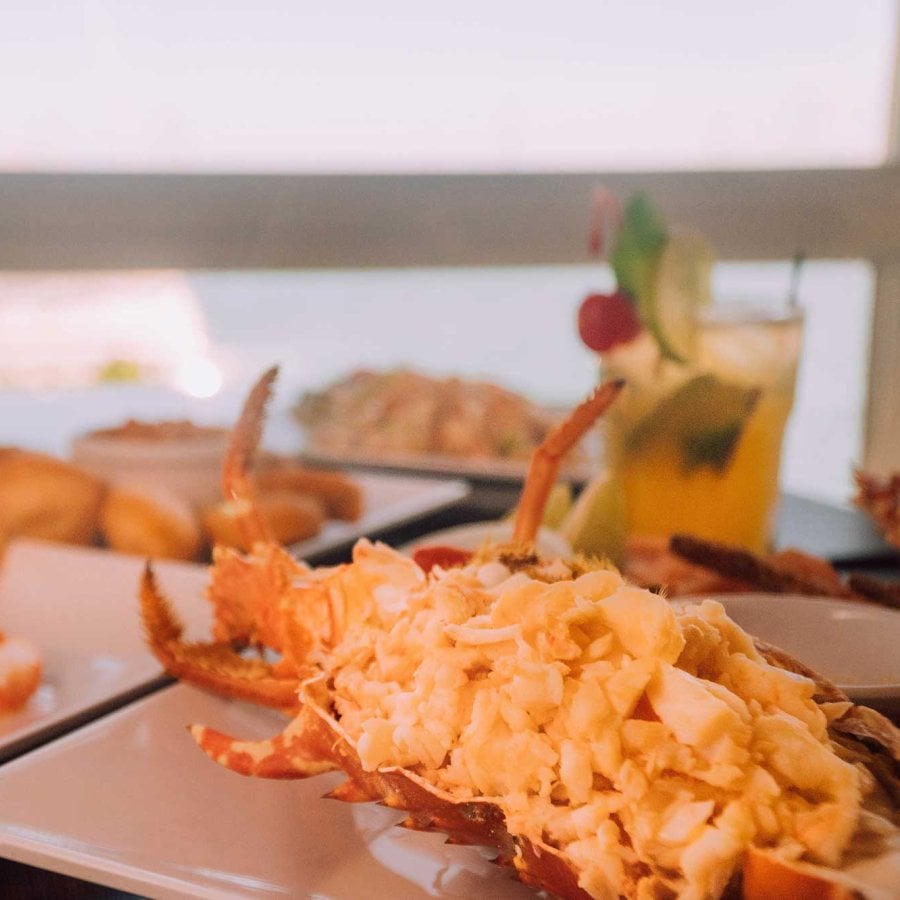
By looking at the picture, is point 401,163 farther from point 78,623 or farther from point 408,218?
point 78,623

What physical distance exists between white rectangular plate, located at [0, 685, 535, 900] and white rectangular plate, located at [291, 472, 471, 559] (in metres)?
0.35

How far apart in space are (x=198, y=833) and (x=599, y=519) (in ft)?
1.39

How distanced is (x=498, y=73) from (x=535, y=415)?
449 millimetres

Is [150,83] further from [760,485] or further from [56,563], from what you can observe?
[760,485]

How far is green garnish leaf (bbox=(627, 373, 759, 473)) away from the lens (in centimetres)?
80

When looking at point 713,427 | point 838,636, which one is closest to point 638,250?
point 713,427

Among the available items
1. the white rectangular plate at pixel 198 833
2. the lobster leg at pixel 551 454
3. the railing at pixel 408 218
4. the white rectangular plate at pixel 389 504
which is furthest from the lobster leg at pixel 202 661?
the railing at pixel 408 218

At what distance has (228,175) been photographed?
105cm

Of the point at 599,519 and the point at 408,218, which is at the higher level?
the point at 408,218

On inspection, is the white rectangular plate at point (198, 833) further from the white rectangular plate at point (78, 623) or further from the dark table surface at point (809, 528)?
the dark table surface at point (809, 528)

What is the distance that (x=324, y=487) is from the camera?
1.04 m

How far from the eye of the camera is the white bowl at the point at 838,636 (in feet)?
1.34

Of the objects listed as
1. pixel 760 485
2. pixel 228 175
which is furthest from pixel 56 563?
pixel 760 485

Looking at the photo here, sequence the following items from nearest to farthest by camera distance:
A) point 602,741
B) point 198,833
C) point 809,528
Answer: point 602,741 < point 198,833 < point 809,528
